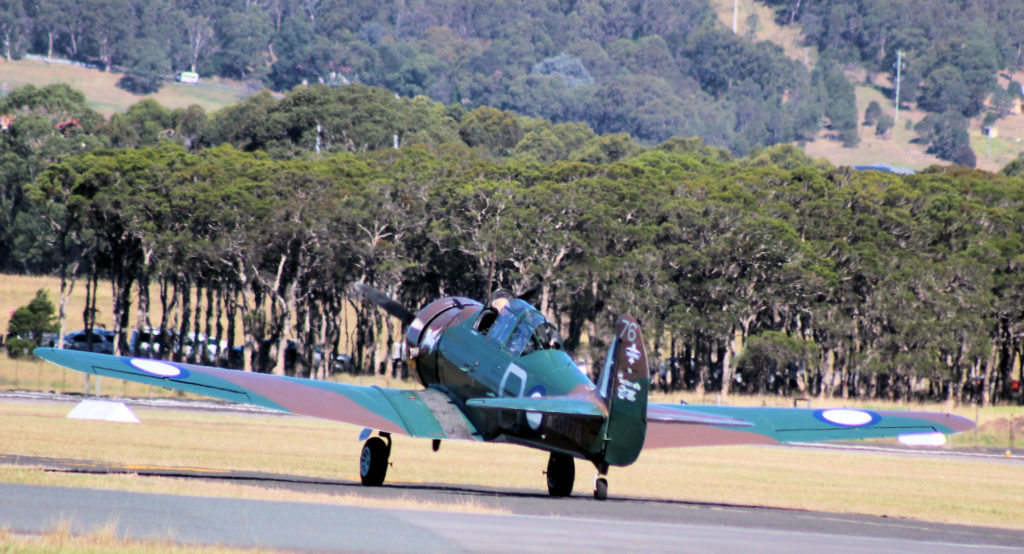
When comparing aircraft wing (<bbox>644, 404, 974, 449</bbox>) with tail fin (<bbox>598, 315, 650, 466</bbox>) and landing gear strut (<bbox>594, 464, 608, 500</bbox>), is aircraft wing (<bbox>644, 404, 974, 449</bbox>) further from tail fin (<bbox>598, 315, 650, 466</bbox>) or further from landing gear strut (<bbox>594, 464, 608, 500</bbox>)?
tail fin (<bbox>598, 315, 650, 466</bbox>)

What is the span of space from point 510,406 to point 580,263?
50.9m

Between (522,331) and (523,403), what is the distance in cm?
199

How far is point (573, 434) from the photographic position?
16797 mm

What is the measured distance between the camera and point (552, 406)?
16.3m

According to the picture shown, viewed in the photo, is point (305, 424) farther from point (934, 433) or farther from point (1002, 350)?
point (1002, 350)

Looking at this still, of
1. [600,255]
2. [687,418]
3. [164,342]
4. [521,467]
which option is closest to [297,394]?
[687,418]

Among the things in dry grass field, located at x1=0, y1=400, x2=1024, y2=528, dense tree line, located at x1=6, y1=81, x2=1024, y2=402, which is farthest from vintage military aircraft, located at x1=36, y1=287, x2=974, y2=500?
dense tree line, located at x1=6, y1=81, x2=1024, y2=402

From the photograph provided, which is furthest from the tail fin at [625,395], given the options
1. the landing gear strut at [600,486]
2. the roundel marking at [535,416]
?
the roundel marking at [535,416]

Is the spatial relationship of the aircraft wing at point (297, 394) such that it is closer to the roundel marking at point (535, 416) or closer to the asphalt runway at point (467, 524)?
the asphalt runway at point (467, 524)

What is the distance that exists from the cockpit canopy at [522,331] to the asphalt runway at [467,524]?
217 cm

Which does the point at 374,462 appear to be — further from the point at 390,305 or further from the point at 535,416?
the point at 390,305

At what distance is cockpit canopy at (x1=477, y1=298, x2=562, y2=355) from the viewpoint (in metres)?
18.2

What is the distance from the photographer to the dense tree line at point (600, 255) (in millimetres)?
63688

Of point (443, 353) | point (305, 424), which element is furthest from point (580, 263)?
point (443, 353)
